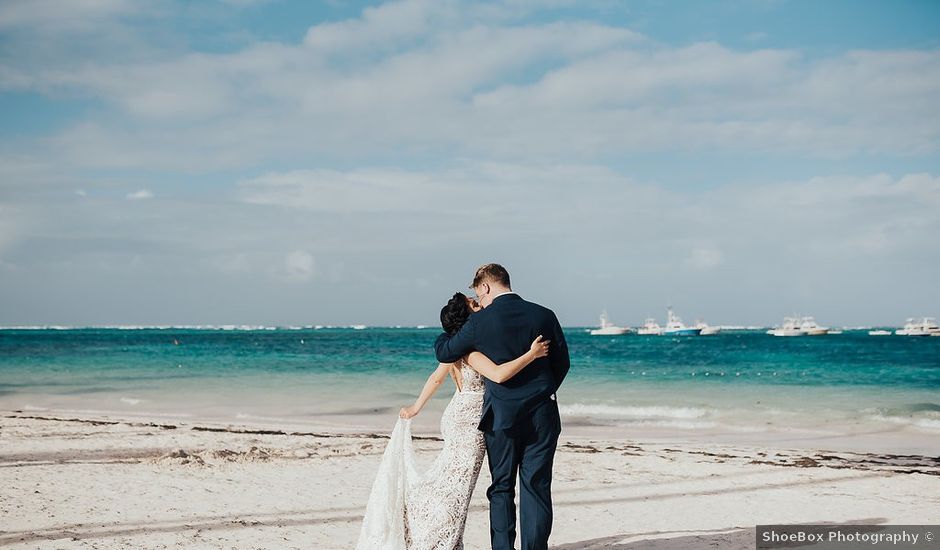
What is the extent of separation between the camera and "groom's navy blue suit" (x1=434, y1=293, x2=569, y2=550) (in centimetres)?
499

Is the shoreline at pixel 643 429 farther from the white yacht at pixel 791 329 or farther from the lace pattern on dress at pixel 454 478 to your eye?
the white yacht at pixel 791 329

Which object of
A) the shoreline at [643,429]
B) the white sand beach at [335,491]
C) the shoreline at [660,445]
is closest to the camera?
the white sand beach at [335,491]

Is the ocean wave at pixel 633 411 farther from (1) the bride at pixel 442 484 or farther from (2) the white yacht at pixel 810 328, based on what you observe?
(2) the white yacht at pixel 810 328

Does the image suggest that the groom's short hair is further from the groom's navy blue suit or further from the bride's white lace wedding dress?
the bride's white lace wedding dress

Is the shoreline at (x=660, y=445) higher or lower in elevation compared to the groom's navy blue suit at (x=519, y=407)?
lower

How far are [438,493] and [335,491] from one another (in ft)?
10.7

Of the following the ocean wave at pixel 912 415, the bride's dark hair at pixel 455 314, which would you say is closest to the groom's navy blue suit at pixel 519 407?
the bride's dark hair at pixel 455 314

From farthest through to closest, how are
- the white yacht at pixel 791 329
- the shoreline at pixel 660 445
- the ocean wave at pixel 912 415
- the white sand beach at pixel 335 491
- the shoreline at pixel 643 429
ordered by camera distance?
the white yacht at pixel 791 329, the ocean wave at pixel 912 415, the shoreline at pixel 643 429, the shoreline at pixel 660 445, the white sand beach at pixel 335 491

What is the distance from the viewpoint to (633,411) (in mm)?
19234

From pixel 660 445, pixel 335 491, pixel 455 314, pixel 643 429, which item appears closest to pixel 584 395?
pixel 643 429

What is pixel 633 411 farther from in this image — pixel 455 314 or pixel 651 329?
pixel 651 329

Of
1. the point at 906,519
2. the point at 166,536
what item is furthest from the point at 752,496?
the point at 166,536

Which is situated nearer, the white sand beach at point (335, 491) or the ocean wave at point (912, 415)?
the white sand beach at point (335, 491)

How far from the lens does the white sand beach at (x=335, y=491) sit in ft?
22.0
